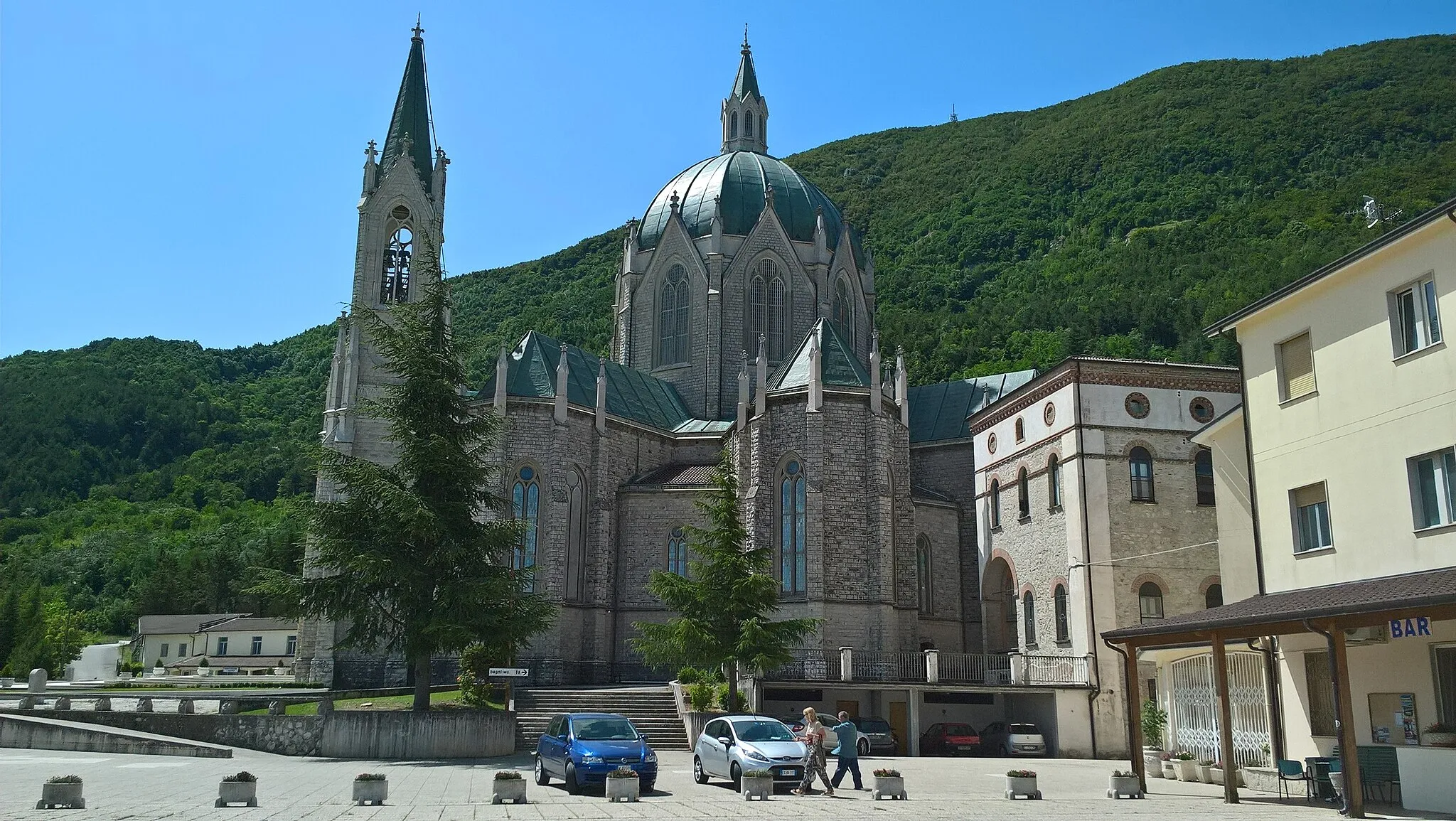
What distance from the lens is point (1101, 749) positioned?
3145 centimetres

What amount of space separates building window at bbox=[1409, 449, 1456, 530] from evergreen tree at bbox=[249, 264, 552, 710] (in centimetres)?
1857

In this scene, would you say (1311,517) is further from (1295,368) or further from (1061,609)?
(1061,609)

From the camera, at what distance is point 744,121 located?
5878 centimetres

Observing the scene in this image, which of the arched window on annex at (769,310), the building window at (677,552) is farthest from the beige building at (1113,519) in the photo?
the arched window on annex at (769,310)

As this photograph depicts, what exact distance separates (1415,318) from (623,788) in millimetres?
14506

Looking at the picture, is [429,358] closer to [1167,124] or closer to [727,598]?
[727,598]

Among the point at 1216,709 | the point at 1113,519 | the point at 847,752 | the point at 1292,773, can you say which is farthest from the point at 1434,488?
the point at 1113,519

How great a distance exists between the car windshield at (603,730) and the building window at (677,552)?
20423 millimetres

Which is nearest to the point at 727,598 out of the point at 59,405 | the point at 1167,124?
the point at 59,405

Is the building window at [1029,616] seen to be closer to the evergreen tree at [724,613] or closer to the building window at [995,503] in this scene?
the building window at [995,503]

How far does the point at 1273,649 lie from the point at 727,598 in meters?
13.2

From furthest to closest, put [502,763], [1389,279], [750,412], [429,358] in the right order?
[750,412] → [429,358] → [502,763] → [1389,279]

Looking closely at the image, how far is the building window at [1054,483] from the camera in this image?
110 ft

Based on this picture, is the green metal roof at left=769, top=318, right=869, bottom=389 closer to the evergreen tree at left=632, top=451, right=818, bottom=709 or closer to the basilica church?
the basilica church
